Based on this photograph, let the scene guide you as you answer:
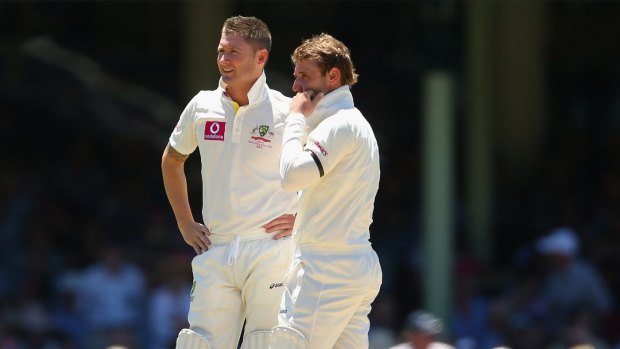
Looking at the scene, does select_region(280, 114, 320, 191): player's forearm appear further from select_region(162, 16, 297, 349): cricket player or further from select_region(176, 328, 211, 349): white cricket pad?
select_region(176, 328, 211, 349): white cricket pad

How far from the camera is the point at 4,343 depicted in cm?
986

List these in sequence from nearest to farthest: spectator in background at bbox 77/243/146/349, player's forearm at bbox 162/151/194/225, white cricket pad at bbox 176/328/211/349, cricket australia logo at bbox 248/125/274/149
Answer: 1. white cricket pad at bbox 176/328/211/349
2. cricket australia logo at bbox 248/125/274/149
3. player's forearm at bbox 162/151/194/225
4. spectator in background at bbox 77/243/146/349

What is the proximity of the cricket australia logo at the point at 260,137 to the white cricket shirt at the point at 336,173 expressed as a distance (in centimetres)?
31

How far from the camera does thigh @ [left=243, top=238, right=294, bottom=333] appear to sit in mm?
5391

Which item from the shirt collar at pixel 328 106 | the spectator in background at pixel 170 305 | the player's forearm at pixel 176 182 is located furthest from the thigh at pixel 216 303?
the spectator in background at pixel 170 305

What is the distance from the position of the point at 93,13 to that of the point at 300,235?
27.1 feet

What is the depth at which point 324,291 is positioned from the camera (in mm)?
5094

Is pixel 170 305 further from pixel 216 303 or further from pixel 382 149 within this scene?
pixel 216 303

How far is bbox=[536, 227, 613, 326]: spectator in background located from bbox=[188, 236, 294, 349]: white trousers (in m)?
4.90

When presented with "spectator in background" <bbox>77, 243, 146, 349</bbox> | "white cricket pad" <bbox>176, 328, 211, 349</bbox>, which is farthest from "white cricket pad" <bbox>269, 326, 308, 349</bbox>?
"spectator in background" <bbox>77, 243, 146, 349</bbox>

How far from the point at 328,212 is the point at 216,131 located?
25.0 inches

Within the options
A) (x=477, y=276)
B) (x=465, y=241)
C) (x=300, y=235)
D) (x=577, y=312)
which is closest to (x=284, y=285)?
(x=300, y=235)

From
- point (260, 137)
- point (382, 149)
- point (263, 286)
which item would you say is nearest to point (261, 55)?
point (260, 137)

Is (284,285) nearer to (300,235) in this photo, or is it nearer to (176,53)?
(300,235)
